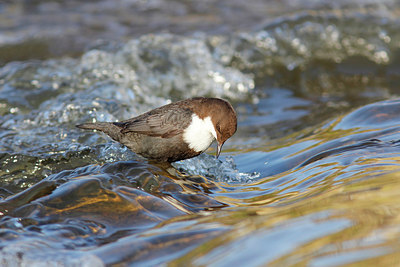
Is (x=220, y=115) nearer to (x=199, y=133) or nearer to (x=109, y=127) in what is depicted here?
(x=199, y=133)

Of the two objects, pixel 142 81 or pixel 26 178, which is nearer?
pixel 26 178

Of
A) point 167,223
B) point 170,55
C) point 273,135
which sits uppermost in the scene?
point 170,55

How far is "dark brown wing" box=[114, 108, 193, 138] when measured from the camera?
422 centimetres

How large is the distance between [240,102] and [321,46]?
6.92ft

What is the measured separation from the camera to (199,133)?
4.21 metres

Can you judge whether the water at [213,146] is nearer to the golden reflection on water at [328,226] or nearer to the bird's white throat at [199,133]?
the golden reflection on water at [328,226]

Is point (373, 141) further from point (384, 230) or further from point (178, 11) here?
point (178, 11)

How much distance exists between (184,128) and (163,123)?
197 mm

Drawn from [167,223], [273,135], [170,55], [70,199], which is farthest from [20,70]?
[167,223]

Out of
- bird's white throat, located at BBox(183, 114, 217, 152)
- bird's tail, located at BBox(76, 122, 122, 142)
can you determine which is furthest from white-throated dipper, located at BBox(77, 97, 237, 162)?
bird's tail, located at BBox(76, 122, 122, 142)

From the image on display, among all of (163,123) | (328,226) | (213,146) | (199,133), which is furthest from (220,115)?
(328,226)

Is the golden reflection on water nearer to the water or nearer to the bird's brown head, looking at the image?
the water

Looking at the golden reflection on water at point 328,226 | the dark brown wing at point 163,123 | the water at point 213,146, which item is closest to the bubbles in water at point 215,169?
the water at point 213,146

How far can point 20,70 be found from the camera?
22.1 feet
